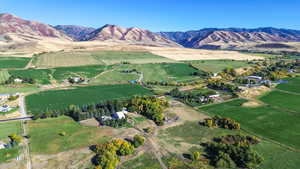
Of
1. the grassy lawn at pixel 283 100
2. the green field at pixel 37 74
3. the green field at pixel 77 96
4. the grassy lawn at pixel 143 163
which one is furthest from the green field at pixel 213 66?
the grassy lawn at pixel 143 163

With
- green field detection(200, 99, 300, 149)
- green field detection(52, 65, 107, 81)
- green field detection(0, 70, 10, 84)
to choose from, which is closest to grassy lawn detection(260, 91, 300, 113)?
green field detection(200, 99, 300, 149)

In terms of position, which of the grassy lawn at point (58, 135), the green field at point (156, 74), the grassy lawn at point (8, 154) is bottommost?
the grassy lawn at point (8, 154)

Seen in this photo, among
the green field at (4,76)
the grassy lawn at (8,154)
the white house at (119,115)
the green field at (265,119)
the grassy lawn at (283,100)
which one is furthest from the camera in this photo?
the green field at (4,76)

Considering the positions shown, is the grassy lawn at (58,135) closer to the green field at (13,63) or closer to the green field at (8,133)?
the green field at (8,133)

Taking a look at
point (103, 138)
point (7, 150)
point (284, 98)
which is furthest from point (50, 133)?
point (284, 98)

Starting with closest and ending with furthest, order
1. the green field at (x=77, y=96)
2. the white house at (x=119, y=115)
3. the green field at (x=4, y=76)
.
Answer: the white house at (x=119, y=115), the green field at (x=77, y=96), the green field at (x=4, y=76)

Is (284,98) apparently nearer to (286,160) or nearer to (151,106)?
(286,160)

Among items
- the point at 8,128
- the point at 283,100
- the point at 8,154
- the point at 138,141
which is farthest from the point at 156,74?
the point at 8,154

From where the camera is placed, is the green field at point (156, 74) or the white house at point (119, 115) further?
the green field at point (156, 74)
